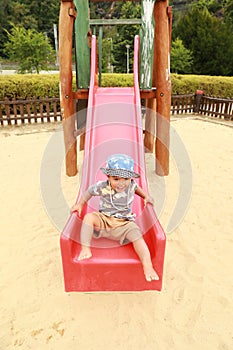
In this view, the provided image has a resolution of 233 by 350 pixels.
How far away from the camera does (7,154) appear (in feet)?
19.7

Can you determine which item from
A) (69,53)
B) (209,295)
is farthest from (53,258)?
(69,53)

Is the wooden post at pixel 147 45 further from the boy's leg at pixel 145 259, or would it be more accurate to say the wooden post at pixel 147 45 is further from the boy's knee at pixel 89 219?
the boy's leg at pixel 145 259

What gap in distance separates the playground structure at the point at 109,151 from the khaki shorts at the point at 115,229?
0.06 metres

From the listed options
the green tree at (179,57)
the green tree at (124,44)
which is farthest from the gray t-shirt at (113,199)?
the green tree at (124,44)

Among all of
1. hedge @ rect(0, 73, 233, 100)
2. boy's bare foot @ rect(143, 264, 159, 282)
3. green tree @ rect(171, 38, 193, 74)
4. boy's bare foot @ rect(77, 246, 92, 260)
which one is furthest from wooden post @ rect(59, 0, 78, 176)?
green tree @ rect(171, 38, 193, 74)

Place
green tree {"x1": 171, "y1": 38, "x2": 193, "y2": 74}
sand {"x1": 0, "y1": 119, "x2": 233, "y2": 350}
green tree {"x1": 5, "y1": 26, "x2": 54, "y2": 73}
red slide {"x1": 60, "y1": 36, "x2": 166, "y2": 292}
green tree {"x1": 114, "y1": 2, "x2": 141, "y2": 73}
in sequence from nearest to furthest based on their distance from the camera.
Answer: sand {"x1": 0, "y1": 119, "x2": 233, "y2": 350} < red slide {"x1": 60, "y1": 36, "x2": 166, "y2": 292} < green tree {"x1": 5, "y1": 26, "x2": 54, "y2": 73} < green tree {"x1": 171, "y1": 38, "x2": 193, "y2": 74} < green tree {"x1": 114, "y1": 2, "x2": 141, "y2": 73}

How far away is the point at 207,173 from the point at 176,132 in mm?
3094

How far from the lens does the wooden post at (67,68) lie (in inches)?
164

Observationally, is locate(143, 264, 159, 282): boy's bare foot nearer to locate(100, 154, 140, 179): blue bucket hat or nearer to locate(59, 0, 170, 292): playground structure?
locate(59, 0, 170, 292): playground structure

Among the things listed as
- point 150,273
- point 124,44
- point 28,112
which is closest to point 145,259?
point 150,273

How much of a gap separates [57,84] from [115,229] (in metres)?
9.41

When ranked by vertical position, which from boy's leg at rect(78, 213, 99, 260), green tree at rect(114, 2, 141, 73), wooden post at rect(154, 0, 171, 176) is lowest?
boy's leg at rect(78, 213, 99, 260)

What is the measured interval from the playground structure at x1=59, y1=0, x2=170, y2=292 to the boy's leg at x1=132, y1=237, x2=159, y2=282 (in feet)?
0.17

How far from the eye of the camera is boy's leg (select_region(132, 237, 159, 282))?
2182mm
